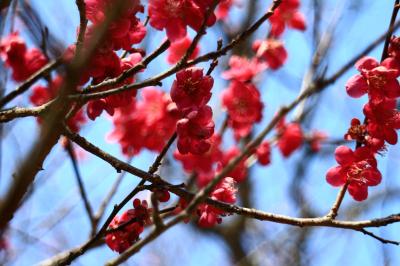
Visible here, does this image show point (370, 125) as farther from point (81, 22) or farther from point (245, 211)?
point (81, 22)

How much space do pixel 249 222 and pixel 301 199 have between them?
1.40 meters

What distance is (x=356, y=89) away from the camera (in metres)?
2.08

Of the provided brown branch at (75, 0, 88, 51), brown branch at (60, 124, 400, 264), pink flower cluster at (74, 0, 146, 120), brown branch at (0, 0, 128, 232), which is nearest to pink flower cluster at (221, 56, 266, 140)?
pink flower cluster at (74, 0, 146, 120)

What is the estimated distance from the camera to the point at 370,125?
200 centimetres

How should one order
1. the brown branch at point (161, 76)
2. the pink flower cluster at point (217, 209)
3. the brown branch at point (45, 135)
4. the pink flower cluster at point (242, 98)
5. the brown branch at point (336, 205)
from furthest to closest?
the pink flower cluster at point (242, 98) → the pink flower cluster at point (217, 209) → the brown branch at point (336, 205) → the brown branch at point (161, 76) → the brown branch at point (45, 135)

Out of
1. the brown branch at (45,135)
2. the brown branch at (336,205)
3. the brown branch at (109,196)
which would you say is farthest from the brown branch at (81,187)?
the brown branch at (45,135)

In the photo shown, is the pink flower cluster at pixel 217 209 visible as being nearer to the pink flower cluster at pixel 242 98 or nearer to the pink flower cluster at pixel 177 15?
the pink flower cluster at pixel 177 15

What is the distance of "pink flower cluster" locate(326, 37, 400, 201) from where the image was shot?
1.97 metres

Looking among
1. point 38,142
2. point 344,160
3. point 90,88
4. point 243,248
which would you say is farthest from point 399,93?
point 243,248

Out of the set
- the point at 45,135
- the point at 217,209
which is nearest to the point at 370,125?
the point at 217,209

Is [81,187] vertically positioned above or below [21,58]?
below

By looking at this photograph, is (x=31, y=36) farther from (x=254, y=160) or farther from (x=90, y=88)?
(x=254, y=160)

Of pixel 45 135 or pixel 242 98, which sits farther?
pixel 242 98

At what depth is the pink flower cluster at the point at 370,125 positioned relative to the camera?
197 cm
